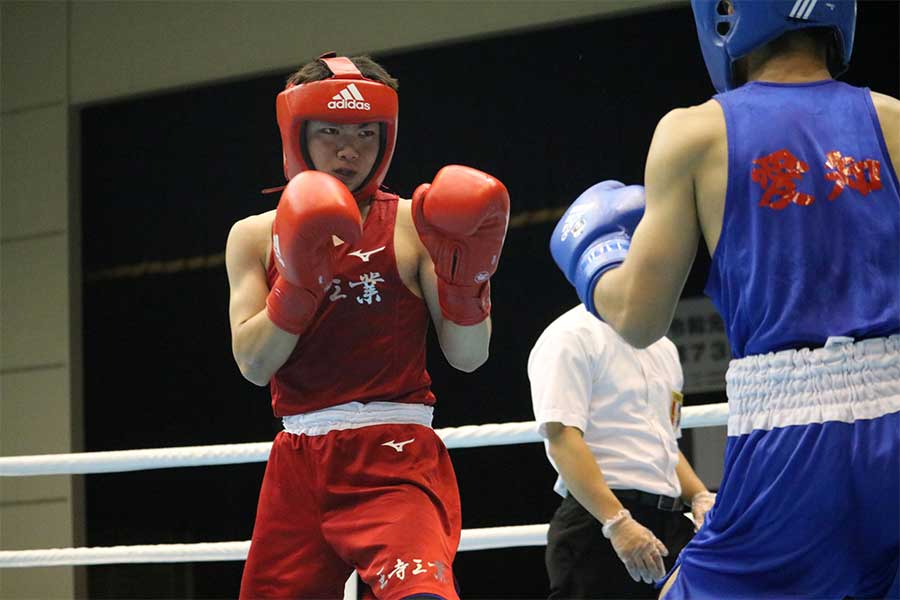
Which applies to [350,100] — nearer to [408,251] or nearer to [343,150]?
[343,150]

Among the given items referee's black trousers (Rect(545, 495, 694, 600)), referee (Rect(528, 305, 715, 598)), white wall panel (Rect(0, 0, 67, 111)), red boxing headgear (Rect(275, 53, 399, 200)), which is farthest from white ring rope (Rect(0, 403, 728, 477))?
white wall panel (Rect(0, 0, 67, 111))

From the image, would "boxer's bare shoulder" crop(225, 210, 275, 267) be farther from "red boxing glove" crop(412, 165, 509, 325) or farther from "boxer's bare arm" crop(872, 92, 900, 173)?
"boxer's bare arm" crop(872, 92, 900, 173)

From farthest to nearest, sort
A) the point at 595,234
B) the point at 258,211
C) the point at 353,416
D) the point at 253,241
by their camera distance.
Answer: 1. the point at 258,211
2. the point at 253,241
3. the point at 353,416
4. the point at 595,234

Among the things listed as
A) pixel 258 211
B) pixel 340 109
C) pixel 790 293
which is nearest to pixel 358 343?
pixel 340 109

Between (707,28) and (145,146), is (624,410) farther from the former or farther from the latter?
(145,146)

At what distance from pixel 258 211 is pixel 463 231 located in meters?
4.89

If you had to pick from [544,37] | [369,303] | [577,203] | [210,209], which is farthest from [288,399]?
[210,209]

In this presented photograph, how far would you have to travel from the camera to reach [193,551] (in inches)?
117

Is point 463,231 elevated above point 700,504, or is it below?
above

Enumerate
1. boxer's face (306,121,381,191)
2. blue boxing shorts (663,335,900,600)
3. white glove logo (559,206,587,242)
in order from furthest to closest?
boxer's face (306,121,381,191)
white glove logo (559,206,587,242)
blue boxing shorts (663,335,900,600)

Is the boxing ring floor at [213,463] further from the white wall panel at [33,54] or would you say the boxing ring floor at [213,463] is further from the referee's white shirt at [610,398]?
the white wall panel at [33,54]

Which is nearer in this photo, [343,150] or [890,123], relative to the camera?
[890,123]

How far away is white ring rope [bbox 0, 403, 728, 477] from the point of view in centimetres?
272

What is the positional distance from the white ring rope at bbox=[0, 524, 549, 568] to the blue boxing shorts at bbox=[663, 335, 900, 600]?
4.28 ft
